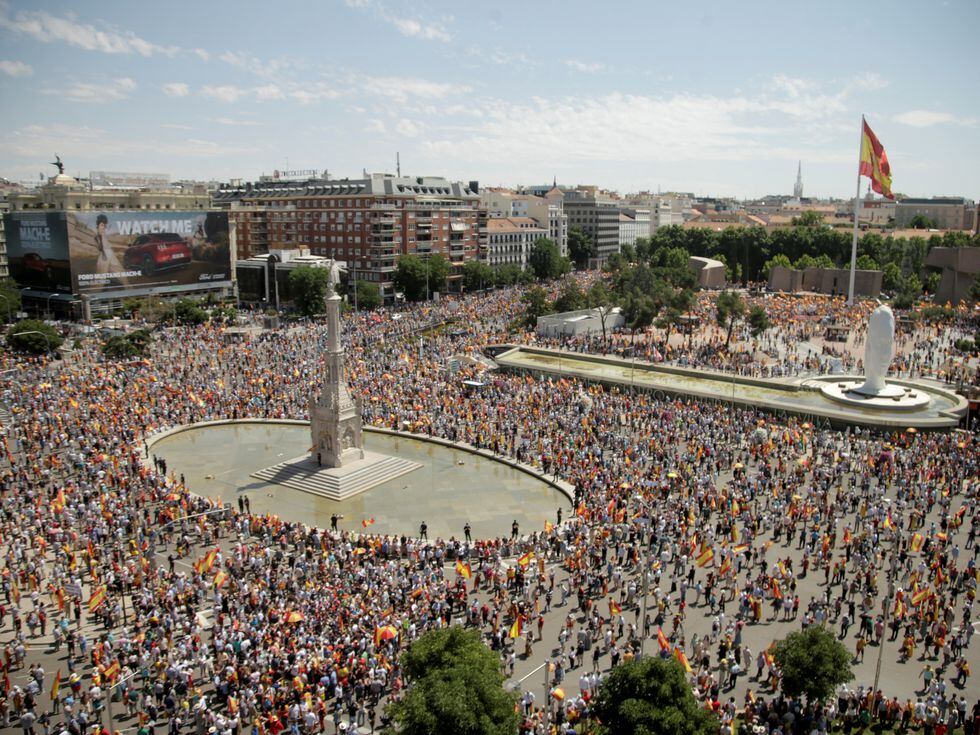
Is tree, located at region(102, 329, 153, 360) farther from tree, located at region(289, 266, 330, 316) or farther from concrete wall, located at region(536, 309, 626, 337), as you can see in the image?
concrete wall, located at region(536, 309, 626, 337)

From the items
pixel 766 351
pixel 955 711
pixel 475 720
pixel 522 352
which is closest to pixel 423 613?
pixel 475 720

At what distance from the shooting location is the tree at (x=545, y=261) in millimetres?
115438

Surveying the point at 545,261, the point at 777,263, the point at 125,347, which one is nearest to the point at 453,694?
the point at 125,347

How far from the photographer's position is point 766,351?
6231 centimetres

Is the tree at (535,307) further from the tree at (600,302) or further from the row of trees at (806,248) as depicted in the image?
the row of trees at (806,248)

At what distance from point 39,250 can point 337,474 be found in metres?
59.7

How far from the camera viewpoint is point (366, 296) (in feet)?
270

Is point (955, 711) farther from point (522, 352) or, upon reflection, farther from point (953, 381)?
point (522, 352)

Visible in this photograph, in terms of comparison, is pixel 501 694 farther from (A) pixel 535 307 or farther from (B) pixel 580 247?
(B) pixel 580 247

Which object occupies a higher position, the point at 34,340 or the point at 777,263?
the point at 777,263

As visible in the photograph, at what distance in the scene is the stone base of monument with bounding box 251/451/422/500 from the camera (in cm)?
3366

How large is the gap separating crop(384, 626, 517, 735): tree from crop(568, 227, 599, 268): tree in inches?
5049

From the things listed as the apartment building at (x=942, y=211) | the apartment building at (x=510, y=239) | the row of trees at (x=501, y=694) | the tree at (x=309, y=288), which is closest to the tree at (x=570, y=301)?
the tree at (x=309, y=288)

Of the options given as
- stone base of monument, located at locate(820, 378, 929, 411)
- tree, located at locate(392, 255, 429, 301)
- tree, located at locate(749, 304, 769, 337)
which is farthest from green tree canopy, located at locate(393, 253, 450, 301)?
stone base of monument, located at locate(820, 378, 929, 411)
